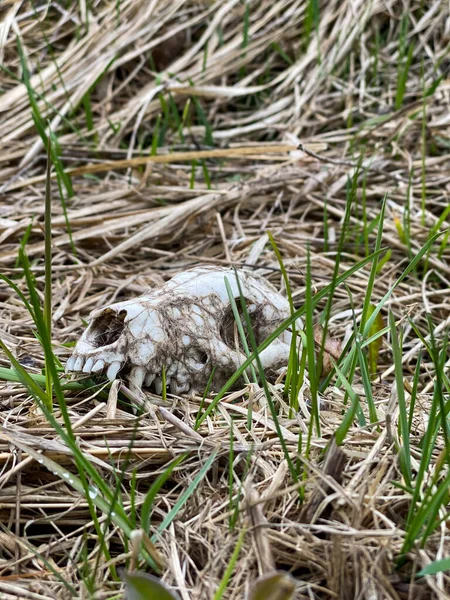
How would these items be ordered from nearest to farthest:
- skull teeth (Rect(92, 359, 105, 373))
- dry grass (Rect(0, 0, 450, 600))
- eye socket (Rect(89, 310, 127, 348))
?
dry grass (Rect(0, 0, 450, 600))
skull teeth (Rect(92, 359, 105, 373))
eye socket (Rect(89, 310, 127, 348))

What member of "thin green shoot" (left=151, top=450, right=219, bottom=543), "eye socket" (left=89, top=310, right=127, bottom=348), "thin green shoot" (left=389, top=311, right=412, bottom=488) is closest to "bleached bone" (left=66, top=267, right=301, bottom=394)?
"eye socket" (left=89, top=310, right=127, bottom=348)

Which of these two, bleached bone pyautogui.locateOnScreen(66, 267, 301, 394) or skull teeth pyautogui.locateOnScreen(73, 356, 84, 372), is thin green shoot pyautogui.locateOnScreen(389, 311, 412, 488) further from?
skull teeth pyautogui.locateOnScreen(73, 356, 84, 372)

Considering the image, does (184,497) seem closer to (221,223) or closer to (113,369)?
(113,369)

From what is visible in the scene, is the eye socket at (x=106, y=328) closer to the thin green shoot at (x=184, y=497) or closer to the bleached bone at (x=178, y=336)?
the bleached bone at (x=178, y=336)

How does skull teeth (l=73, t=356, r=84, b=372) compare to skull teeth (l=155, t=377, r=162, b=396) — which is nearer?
skull teeth (l=73, t=356, r=84, b=372)

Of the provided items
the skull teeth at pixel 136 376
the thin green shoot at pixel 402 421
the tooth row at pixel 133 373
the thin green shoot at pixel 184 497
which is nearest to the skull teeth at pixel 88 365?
the tooth row at pixel 133 373

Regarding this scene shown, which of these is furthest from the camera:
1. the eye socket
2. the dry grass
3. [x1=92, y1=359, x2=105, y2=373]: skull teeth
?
the eye socket
